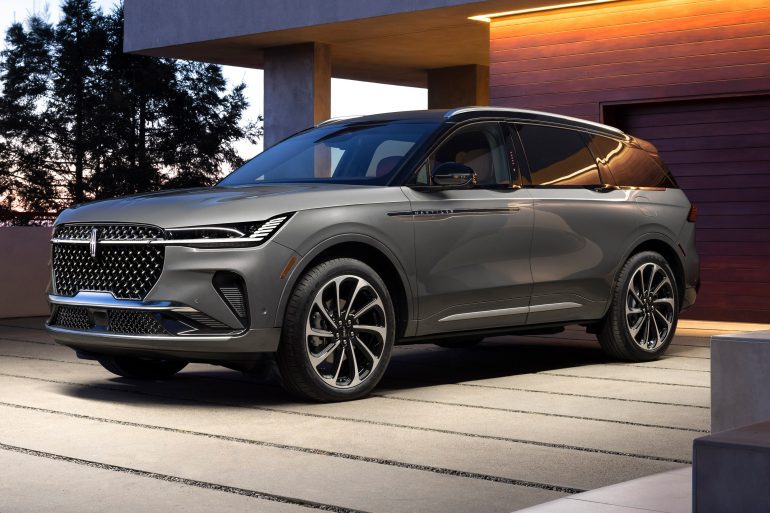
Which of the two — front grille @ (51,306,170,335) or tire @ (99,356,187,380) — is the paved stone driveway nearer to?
tire @ (99,356,187,380)

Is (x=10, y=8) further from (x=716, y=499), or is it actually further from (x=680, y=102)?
(x=716, y=499)

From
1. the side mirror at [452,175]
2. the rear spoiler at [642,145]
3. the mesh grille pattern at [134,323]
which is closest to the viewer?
the mesh grille pattern at [134,323]

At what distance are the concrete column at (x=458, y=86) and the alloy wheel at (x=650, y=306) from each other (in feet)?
45.3

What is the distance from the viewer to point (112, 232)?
7387 millimetres

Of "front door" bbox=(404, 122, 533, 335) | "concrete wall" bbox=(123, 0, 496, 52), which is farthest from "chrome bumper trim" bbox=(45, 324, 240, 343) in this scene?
"concrete wall" bbox=(123, 0, 496, 52)

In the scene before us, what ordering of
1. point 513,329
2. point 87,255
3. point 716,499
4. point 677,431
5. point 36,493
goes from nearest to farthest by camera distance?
point 716,499
point 36,493
point 677,431
point 87,255
point 513,329

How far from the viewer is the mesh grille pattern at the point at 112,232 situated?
7.13m

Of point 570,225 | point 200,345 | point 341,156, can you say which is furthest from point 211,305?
point 570,225

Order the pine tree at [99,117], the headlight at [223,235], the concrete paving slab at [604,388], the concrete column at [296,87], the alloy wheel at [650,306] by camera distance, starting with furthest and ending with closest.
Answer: the pine tree at [99,117], the concrete column at [296,87], the alloy wheel at [650,306], the concrete paving slab at [604,388], the headlight at [223,235]

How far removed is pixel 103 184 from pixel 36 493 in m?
48.9

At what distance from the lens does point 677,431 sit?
6441 millimetres

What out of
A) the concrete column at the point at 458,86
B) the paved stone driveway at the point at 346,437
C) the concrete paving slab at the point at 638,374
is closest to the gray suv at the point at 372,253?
the concrete paving slab at the point at 638,374

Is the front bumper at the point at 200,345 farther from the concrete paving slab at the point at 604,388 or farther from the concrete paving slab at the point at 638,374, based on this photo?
the concrete paving slab at the point at 638,374

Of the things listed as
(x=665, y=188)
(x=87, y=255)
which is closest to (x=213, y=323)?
(x=87, y=255)
